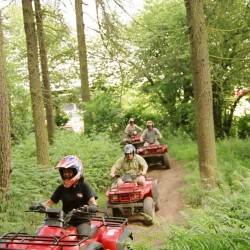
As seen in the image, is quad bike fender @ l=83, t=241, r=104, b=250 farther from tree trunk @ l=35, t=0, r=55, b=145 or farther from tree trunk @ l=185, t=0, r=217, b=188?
tree trunk @ l=35, t=0, r=55, b=145

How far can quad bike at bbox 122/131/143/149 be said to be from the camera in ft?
53.3

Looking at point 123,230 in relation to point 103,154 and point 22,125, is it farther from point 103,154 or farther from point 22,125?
point 22,125

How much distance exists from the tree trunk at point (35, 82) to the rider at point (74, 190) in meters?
5.31

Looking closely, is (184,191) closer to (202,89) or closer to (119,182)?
(119,182)

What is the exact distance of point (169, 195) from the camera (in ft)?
35.3

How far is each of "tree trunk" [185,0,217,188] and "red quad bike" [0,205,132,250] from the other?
3.82 m

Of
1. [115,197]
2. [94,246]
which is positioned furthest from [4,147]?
[94,246]

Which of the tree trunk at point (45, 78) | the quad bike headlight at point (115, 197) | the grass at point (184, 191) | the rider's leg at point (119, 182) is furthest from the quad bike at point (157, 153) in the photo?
the quad bike headlight at point (115, 197)

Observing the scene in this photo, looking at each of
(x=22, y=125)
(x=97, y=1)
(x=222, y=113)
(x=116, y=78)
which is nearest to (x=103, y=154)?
(x=97, y=1)

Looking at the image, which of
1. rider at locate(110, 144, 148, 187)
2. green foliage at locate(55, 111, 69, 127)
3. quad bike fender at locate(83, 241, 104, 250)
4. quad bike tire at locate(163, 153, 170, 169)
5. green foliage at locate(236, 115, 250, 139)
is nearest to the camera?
quad bike fender at locate(83, 241, 104, 250)

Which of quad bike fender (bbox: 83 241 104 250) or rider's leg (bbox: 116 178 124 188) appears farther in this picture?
rider's leg (bbox: 116 178 124 188)

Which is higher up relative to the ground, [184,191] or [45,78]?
[45,78]

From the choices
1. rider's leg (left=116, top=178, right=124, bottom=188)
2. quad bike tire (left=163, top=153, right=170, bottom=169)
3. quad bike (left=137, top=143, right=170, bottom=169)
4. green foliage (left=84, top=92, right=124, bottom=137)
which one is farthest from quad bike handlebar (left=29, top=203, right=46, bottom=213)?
green foliage (left=84, top=92, right=124, bottom=137)

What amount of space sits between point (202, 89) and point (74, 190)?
4.62 metres
